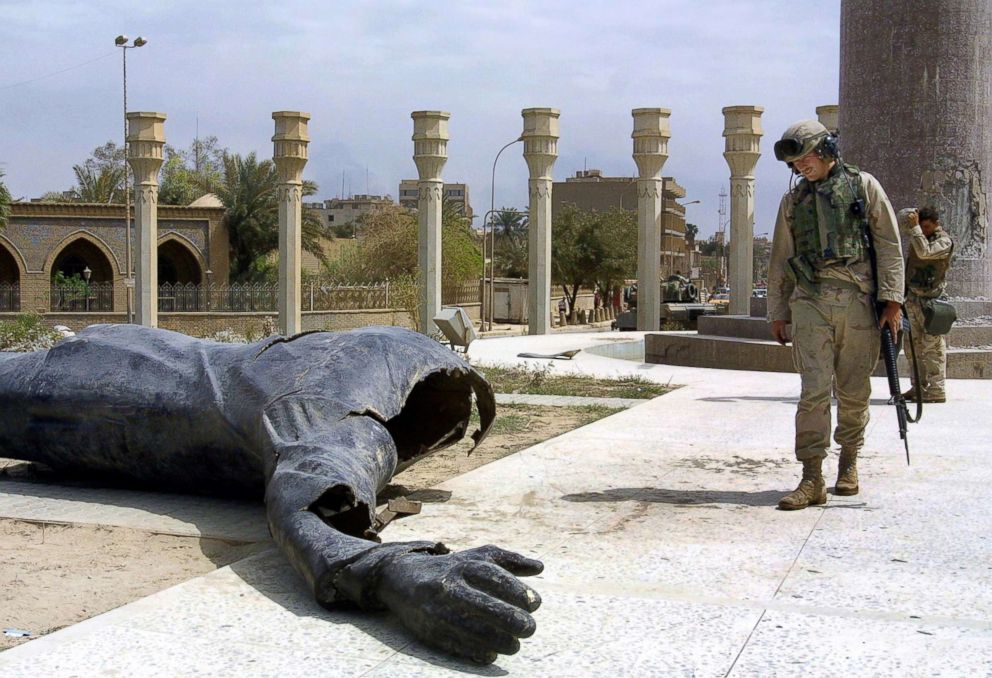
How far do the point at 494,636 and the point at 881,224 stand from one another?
131 inches

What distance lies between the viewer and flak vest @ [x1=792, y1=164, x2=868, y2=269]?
18.3 feet

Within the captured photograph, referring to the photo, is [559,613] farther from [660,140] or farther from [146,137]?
[146,137]

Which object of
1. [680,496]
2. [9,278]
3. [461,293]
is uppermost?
[9,278]

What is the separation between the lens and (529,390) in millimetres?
12039

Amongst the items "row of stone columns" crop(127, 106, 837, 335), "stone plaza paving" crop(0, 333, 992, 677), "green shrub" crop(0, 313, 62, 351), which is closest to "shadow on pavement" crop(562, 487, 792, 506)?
"stone plaza paving" crop(0, 333, 992, 677)

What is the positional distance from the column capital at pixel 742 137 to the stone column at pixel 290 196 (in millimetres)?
12379

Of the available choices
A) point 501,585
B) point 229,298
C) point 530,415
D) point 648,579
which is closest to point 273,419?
point 648,579

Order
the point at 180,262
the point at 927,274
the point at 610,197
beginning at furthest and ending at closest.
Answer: the point at 610,197, the point at 180,262, the point at 927,274

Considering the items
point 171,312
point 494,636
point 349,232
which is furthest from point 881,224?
point 349,232

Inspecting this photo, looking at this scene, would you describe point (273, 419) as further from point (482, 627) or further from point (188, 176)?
point (188, 176)

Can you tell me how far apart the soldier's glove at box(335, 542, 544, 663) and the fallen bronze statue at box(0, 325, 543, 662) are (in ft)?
0.06

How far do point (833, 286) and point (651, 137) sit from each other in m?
29.3

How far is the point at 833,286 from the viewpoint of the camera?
18.4 ft

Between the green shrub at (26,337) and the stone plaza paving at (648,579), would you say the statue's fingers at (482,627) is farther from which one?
the green shrub at (26,337)
